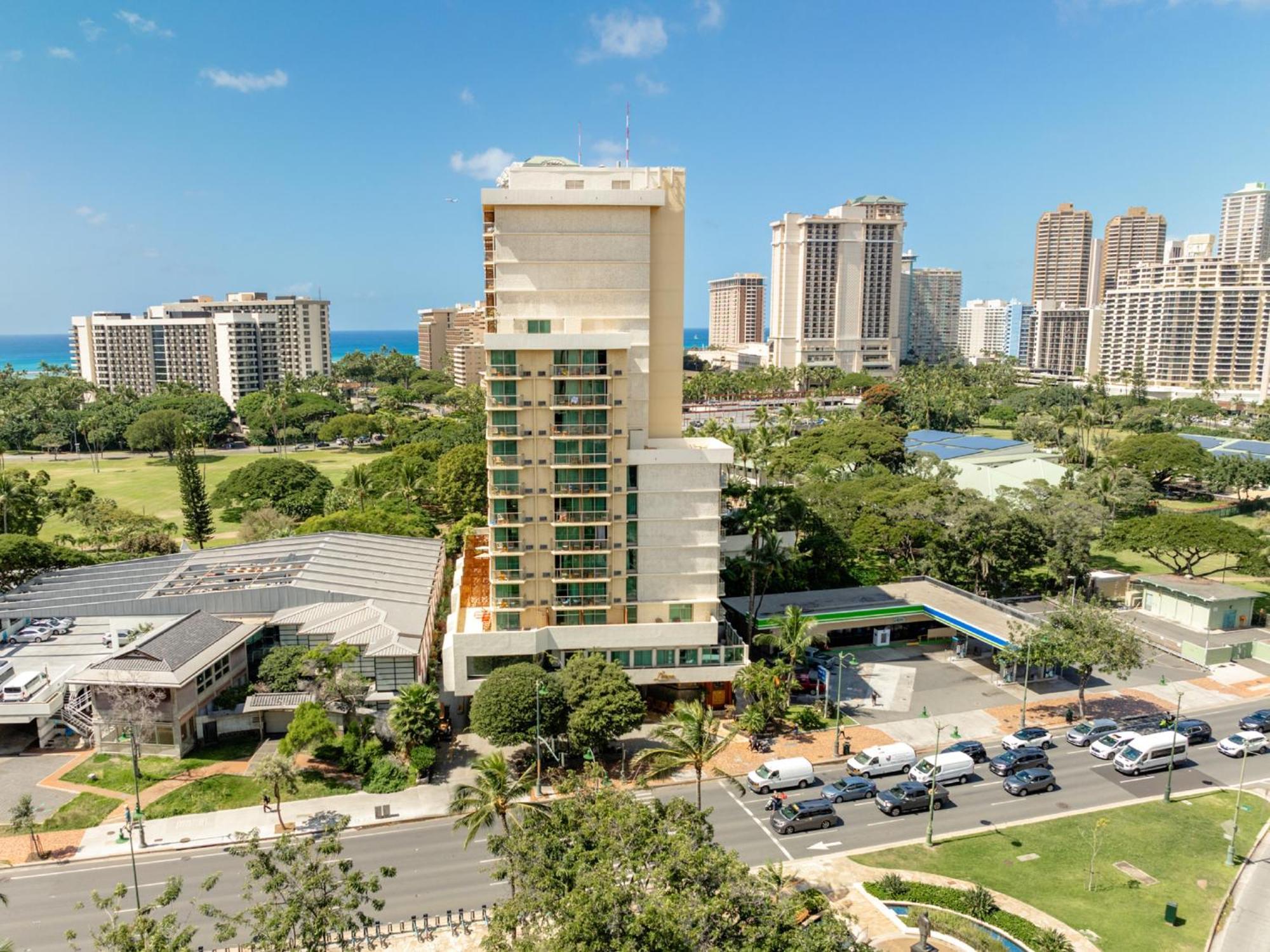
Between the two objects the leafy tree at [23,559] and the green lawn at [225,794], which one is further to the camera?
the leafy tree at [23,559]

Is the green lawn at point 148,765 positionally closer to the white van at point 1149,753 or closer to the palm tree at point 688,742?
the palm tree at point 688,742

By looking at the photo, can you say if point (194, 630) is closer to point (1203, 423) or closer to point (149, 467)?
point (149, 467)

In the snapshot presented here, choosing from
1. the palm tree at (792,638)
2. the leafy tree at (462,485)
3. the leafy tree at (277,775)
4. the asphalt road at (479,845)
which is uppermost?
the leafy tree at (462,485)

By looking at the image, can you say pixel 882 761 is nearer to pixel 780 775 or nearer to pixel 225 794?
pixel 780 775

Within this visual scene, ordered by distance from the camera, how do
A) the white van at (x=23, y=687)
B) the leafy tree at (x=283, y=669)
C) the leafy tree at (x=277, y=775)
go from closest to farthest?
the leafy tree at (x=277, y=775), the white van at (x=23, y=687), the leafy tree at (x=283, y=669)

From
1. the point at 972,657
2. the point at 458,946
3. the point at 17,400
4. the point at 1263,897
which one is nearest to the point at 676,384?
the point at 972,657

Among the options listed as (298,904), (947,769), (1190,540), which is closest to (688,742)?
(298,904)

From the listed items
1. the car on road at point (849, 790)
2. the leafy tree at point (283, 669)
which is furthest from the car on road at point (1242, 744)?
the leafy tree at point (283, 669)

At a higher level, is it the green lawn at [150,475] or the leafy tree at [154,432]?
the leafy tree at [154,432]
